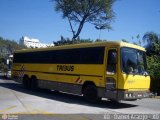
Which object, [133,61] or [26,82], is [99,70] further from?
[26,82]

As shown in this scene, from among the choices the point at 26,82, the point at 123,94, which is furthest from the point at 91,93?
the point at 26,82

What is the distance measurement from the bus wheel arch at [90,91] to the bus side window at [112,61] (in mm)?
1472

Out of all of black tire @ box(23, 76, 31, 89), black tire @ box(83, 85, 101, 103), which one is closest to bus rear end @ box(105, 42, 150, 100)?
black tire @ box(83, 85, 101, 103)

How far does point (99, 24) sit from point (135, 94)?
107 feet

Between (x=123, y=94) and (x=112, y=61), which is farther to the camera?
(x=112, y=61)

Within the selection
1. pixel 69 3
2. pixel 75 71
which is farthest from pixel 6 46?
pixel 75 71

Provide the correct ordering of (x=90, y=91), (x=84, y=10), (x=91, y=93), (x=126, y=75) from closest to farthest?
(x=126, y=75), (x=91, y=93), (x=90, y=91), (x=84, y=10)

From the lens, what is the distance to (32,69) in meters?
24.7

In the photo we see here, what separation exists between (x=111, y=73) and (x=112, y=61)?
1.94 feet

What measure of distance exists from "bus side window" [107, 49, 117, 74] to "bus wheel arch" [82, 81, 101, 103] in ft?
4.83

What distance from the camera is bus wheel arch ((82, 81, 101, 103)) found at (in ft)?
57.3

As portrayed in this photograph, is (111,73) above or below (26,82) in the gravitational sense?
above

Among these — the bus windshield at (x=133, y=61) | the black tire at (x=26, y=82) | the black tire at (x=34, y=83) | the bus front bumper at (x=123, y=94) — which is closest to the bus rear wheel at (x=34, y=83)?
the black tire at (x=34, y=83)

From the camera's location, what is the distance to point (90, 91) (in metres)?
17.8
